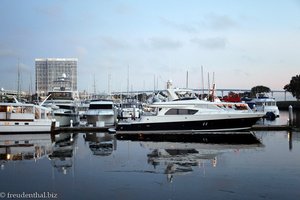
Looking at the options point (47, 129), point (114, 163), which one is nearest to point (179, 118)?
point (47, 129)

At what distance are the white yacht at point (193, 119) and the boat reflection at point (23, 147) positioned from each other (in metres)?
7.57

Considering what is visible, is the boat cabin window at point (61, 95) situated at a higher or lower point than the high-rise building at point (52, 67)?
lower

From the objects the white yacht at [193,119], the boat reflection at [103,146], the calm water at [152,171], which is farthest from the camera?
the white yacht at [193,119]

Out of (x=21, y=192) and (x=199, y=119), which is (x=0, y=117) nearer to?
(x=199, y=119)

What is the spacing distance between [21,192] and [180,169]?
6.75 m

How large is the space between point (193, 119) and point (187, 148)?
30.7 ft

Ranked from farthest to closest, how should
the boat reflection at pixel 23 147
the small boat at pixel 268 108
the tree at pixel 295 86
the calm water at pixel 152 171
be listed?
the tree at pixel 295 86 < the small boat at pixel 268 108 < the boat reflection at pixel 23 147 < the calm water at pixel 152 171

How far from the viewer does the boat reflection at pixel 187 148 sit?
56.4 feet

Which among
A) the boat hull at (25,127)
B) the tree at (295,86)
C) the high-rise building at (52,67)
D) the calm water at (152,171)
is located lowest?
the calm water at (152,171)

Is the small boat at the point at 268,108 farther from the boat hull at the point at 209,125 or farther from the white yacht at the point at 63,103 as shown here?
the white yacht at the point at 63,103

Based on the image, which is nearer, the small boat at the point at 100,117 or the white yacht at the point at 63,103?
the small boat at the point at 100,117

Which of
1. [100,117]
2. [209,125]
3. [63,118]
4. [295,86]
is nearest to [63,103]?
[63,118]

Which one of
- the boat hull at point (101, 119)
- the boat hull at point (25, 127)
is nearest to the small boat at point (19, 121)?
the boat hull at point (25, 127)

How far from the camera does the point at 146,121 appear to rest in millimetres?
33062
